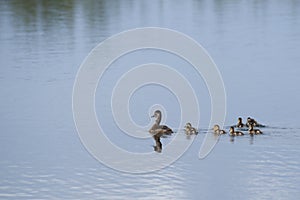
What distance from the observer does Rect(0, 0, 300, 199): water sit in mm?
9805

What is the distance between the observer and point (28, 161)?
10.9m

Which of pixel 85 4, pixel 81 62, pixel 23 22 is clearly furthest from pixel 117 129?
pixel 85 4

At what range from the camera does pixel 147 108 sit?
42.9 ft

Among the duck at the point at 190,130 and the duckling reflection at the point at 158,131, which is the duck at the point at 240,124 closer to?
the duck at the point at 190,130

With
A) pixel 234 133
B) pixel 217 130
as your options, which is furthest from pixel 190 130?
pixel 234 133

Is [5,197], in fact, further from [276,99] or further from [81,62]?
[81,62]

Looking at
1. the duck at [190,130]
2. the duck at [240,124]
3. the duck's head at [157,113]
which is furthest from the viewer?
the duck's head at [157,113]

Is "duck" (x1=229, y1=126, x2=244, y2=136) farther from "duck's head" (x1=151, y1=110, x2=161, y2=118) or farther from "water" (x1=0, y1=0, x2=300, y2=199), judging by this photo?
"duck's head" (x1=151, y1=110, x2=161, y2=118)

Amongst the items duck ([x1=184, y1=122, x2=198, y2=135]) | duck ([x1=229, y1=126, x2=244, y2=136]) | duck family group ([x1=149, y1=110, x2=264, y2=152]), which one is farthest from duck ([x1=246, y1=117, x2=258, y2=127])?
duck ([x1=184, y1=122, x2=198, y2=135])

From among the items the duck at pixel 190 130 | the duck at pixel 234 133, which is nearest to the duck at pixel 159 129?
the duck at pixel 190 130

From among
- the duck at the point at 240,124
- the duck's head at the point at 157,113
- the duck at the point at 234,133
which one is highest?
the duck's head at the point at 157,113

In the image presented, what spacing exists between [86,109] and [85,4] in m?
15.0

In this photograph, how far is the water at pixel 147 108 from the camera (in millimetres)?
9805

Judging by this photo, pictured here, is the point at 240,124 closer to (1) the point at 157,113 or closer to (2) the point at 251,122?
(2) the point at 251,122
